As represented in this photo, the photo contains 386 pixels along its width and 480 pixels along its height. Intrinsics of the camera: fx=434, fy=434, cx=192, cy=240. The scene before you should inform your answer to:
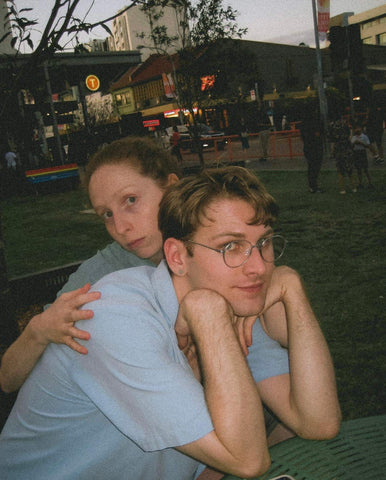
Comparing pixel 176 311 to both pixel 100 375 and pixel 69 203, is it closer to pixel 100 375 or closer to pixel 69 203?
pixel 100 375

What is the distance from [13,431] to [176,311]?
2.23 feet

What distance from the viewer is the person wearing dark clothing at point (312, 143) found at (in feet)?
32.6

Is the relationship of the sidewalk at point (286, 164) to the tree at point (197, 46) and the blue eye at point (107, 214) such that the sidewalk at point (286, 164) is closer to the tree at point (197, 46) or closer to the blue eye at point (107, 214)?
the tree at point (197, 46)

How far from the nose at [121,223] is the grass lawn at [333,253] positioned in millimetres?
717

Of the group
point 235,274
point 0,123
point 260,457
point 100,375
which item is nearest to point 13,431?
point 100,375

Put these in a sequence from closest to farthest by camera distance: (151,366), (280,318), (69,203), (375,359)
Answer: (151,366), (280,318), (375,359), (69,203)

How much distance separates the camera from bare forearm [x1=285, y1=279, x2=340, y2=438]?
1.54m

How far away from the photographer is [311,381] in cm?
161

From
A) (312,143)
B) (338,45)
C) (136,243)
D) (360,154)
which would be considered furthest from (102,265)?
(338,45)

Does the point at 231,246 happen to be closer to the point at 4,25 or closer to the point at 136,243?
the point at 136,243

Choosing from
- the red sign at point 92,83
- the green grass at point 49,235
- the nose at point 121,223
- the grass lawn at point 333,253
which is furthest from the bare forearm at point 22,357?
the red sign at point 92,83

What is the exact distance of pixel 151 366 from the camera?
1.25m

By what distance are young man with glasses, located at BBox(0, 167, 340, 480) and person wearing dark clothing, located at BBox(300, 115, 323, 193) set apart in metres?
8.57

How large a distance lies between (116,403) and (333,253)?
5.27m
